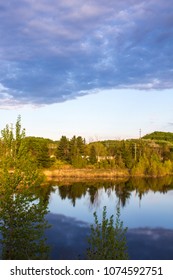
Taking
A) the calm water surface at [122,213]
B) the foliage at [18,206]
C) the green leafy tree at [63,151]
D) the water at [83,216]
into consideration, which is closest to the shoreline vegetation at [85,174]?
the water at [83,216]

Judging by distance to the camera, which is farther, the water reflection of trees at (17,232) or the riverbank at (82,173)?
the riverbank at (82,173)

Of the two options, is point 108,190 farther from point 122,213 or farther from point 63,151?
point 63,151

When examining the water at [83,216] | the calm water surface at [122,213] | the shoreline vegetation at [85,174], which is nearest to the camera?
the water at [83,216]

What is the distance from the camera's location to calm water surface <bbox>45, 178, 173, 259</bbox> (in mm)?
26184

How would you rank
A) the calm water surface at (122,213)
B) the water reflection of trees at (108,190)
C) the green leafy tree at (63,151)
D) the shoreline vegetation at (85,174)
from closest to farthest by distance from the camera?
the calm water surface at (122,213)
the water reflection of trees at (108,190)
the shoreline vegetation at (85,174)
the green leafy tree at (63,151)

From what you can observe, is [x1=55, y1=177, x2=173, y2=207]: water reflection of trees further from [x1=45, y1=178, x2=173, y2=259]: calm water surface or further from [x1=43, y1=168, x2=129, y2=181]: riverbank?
[x1=43, y1=168, x2=129, y2=181]: riverbank

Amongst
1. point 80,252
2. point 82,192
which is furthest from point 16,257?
point 82,192

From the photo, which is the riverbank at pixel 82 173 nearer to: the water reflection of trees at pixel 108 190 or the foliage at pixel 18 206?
the water reflection of trees at pixel 108 190

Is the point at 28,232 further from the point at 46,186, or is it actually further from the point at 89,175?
the point at 89,175

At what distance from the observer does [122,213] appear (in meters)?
40.6

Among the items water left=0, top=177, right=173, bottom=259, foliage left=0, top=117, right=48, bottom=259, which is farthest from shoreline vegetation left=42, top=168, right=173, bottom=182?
foliage left=0, top=117, right=48, bottom=259

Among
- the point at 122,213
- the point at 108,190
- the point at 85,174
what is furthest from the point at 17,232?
the point at 85,174

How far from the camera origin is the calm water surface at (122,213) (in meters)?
26.2
